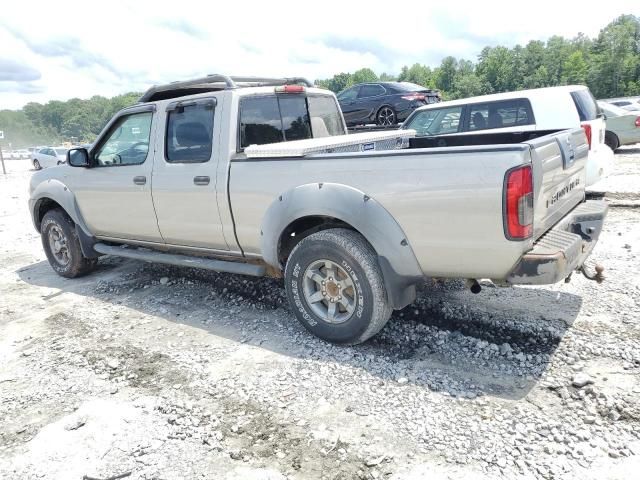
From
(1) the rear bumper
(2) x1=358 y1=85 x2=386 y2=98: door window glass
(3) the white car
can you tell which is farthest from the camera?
(3) the white car

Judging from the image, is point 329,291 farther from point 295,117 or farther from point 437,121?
point 437,121

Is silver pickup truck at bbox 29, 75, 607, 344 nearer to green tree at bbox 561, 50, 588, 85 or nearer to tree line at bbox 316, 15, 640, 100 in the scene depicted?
tree line at bbox 316, 15, 640, 100

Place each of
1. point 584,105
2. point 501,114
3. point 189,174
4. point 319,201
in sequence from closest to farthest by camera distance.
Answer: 1. point 319,201
2. point 189,174
3. point 584,105
4. point 501,114

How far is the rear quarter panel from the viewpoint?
9.25 feet

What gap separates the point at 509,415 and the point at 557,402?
12.9 inches

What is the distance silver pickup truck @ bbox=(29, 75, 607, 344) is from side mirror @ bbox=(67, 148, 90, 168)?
0.6 inches

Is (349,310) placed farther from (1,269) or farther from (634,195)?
(634,195)

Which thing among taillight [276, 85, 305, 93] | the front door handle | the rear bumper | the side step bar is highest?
taillight [276, 85, 305, 93]

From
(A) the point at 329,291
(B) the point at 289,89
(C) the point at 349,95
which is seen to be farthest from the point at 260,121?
(C) the point at 349,95

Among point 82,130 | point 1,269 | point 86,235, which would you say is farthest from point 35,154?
point 82,130

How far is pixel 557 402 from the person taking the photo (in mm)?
2824

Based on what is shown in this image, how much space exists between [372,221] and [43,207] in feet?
15.8

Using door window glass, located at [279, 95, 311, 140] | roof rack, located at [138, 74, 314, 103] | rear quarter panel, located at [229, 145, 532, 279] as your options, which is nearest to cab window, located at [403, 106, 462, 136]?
roof rack, located at [138, 74, 314, 103]

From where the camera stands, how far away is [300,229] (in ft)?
12.9
